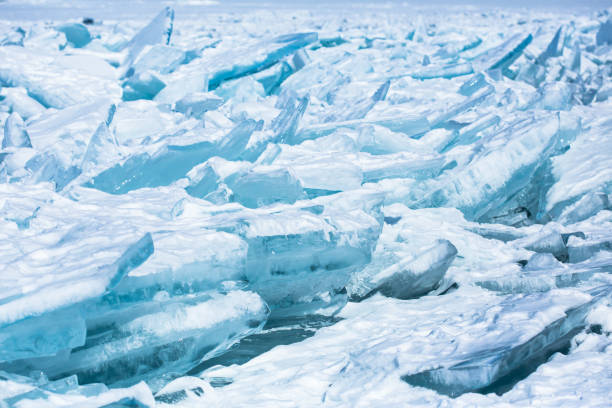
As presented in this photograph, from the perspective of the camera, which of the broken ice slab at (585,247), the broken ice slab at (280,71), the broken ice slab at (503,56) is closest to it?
the broken ice slab at (585,247)

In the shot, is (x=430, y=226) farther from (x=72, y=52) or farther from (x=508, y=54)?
(x=72, y=52)

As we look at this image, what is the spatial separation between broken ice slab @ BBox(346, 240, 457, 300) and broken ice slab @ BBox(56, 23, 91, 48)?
5839 millimetres

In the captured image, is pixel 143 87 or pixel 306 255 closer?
pixel 306 255

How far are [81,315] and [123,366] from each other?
249 mm

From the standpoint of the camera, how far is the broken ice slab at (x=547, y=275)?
1952 mm

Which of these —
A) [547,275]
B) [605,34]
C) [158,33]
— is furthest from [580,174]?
[605,34]

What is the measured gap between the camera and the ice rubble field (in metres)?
Result: 1.41

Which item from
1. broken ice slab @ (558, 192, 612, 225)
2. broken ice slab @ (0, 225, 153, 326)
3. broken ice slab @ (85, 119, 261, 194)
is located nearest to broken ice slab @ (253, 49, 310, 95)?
broken ice slab @ (85, 119, 261, 194)

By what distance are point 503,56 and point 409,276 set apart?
14.3 ft

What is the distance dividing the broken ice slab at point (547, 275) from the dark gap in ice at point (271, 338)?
0.59 m

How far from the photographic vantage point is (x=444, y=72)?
18.3 feet

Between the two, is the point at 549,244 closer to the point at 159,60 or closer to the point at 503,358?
the point at 503,358

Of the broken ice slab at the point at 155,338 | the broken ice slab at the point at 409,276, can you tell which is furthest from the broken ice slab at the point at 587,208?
the broken ice slab at the point at 155,338

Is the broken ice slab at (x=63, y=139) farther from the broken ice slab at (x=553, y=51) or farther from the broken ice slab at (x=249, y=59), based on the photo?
A: the broken ice slab at (x=553, y=51)
